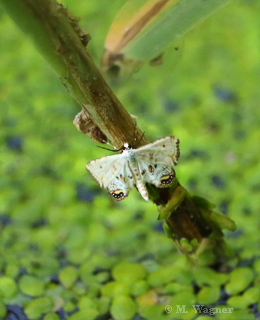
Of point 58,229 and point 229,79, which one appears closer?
point 58,229

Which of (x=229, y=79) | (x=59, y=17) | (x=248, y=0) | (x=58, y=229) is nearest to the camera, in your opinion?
(x=59, y=17)

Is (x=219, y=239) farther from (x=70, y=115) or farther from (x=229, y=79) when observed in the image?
(x=229, y=79)

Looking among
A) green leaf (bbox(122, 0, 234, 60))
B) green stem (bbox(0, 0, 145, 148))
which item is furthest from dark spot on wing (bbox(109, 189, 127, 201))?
green leaf (bbox(122, 0, 234, 60))

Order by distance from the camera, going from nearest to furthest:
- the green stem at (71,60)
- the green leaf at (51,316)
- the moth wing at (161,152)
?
the green stem at (71,60), the moth wing at (161,152), the green leaf at (51,316)

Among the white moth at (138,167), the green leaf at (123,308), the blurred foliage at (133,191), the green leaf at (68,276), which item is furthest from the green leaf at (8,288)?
the white moth at (138,167)

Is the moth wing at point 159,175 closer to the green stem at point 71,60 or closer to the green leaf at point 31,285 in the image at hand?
the green stem at point 71,60

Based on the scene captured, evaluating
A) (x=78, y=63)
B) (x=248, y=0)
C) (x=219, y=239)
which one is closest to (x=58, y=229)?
(x=219, y=239)

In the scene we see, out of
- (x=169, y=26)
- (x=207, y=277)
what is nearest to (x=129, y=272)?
(x=207, y=277)
